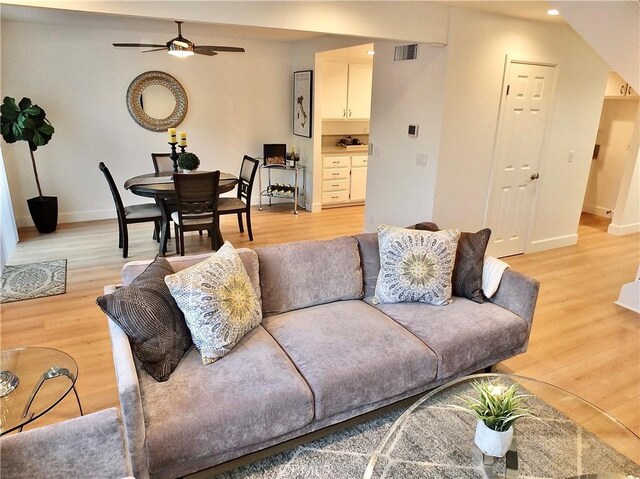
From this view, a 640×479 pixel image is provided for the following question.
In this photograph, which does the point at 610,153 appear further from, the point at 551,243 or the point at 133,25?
the point at 133,25

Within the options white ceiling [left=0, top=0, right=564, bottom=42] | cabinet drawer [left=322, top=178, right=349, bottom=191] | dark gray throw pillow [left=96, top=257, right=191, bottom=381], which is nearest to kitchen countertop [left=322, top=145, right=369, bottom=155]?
cabinet drawer [left=322, top=178, right=349, bottom=191]

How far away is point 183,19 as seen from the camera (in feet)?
9.34

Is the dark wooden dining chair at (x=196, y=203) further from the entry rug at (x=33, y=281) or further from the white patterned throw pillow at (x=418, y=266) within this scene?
the white patterned throw pillow at (x=418, y=266)

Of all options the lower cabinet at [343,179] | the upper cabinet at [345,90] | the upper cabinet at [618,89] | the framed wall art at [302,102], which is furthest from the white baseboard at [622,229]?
the framed wall art at [302,102]

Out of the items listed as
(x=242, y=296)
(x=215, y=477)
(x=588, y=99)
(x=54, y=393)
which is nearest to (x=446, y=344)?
(x=242, y=296)

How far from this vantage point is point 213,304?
201 centimetres

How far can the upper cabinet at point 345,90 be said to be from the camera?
21.8 ft

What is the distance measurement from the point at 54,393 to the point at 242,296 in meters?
0.89

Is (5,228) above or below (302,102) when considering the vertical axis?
below

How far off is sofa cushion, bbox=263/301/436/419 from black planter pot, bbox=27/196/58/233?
13.7 feet

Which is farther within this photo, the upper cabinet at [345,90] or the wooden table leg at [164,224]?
the upper cabinet at [345,90]

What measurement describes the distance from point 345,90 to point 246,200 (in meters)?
2.84

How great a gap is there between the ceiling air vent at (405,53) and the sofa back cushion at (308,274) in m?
2.46

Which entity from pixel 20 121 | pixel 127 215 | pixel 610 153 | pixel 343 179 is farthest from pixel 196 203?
pixel 610 153
